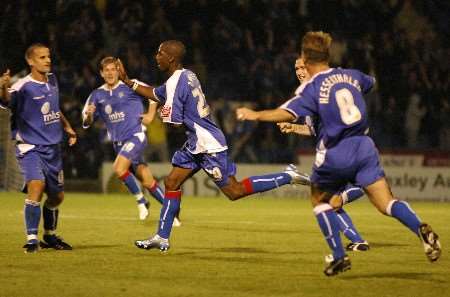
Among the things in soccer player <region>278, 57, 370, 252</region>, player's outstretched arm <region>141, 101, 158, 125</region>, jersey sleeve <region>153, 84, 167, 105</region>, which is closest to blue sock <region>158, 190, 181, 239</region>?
jersey sleeve <region>153, 84, 167, 105</region>

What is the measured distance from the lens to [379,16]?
27.2 metres

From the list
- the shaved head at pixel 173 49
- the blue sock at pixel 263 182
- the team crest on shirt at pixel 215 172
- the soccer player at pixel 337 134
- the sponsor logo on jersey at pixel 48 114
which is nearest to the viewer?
the soccer player at pixel 337 134

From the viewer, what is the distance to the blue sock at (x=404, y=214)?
9.26 meters

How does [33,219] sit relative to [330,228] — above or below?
below

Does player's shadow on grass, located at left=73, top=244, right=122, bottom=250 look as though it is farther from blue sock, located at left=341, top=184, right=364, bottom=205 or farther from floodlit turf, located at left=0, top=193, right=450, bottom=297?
blue sock, located at left=341, top=184, right=364, bottom=205

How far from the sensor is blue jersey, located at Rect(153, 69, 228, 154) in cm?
1192

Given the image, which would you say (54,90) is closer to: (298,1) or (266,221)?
(266,221)

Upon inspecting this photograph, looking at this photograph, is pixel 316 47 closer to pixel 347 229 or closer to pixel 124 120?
pixel 347 229

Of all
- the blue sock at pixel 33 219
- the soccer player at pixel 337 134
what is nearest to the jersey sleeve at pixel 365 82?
the soccer player at pixel 337 134

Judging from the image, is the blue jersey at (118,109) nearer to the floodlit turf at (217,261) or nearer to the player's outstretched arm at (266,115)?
the floodlit turf at (217,261)

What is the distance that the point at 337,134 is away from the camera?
9383 mm

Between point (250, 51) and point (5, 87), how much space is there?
1513cm

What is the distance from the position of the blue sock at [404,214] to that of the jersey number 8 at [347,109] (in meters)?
0.81

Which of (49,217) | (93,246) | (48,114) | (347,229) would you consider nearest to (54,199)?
(49,217)
